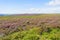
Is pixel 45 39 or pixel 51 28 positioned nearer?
pixel 45 39

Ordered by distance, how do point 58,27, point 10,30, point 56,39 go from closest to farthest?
point 56,39 → point 10,30 → point 58,27

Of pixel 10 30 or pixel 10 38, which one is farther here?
pixel 10 30

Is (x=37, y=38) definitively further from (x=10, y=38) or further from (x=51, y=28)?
(x=51, y=28)

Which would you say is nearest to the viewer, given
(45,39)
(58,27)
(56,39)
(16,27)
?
(45,39)

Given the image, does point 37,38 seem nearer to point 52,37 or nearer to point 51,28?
point 52,37

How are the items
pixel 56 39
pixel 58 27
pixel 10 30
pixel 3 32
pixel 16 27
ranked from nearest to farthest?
1. pixel 56 39
2. pixel 3 32
3. pixel 10 30
4. pixel 16 27
5. pixel 58 27

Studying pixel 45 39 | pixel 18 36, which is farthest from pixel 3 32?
pixel 45 39

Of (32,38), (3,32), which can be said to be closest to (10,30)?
(3,32)

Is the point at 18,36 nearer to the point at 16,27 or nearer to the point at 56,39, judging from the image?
the point at 56,39

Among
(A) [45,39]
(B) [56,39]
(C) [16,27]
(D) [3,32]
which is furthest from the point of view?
(C) [16,27]
